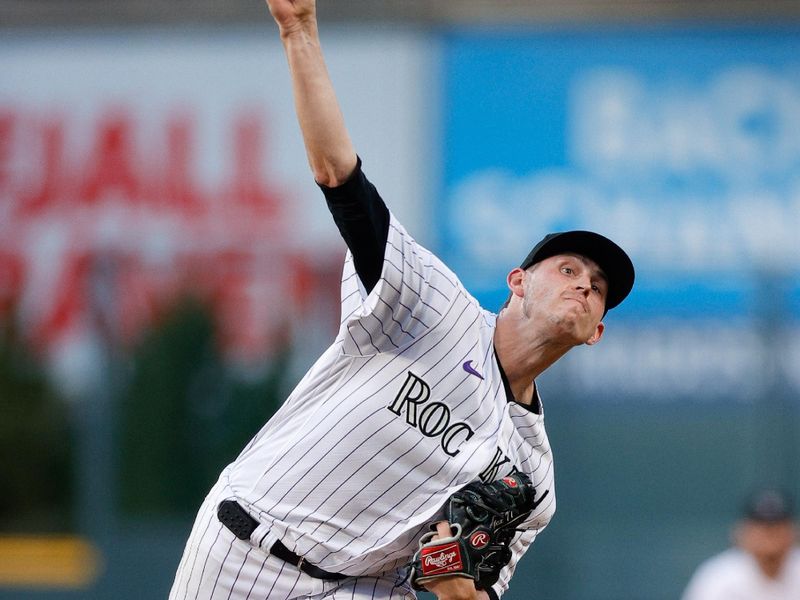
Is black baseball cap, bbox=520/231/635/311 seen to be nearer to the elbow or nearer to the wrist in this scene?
the elbow

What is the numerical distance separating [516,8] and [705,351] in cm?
446

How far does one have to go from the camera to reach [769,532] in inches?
229

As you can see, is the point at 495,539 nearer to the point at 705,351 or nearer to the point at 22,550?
the point at 705,351

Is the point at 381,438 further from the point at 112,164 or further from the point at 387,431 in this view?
the point at 112,164

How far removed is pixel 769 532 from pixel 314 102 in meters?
4.14

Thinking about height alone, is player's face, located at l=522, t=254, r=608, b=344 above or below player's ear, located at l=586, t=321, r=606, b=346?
above

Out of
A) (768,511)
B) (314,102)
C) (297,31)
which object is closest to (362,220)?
(314,102)

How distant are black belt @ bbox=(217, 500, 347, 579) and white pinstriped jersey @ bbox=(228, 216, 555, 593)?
0.06ft

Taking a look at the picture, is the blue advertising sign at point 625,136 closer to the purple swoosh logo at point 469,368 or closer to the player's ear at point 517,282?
the player's ear at point 517,282

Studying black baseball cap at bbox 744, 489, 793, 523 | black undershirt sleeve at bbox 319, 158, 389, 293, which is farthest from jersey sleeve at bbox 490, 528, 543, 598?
black baseball cap at bbox 744, 489, 793, 523

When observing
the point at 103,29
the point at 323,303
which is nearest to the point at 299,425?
the point at 323,303

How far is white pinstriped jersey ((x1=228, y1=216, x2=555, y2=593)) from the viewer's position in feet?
9.09

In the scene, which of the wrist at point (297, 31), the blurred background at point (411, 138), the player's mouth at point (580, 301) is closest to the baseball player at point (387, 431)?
the player's mouth at point (580, 301)

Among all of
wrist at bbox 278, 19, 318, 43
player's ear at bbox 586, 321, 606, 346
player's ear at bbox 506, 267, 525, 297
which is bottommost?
player's ear at bbox 586, 321, 606, 346
